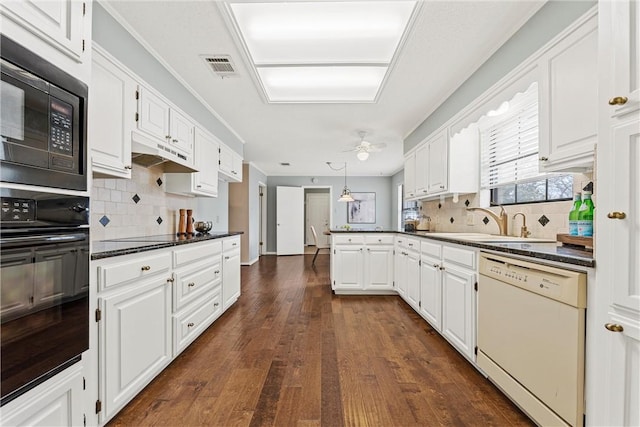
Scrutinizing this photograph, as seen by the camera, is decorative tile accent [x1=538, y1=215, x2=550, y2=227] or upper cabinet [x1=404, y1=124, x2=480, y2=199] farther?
upper cabinet [x1=404, y1=124, x2=480, y2=199]

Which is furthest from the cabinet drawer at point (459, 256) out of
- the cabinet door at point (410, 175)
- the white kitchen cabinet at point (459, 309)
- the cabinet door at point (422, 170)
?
the cabinet door at point (410, 175)

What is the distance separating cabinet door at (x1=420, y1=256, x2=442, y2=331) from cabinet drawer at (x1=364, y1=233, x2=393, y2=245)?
0.98 metres

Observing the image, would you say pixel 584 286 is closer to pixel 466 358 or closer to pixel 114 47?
pixel 466 358

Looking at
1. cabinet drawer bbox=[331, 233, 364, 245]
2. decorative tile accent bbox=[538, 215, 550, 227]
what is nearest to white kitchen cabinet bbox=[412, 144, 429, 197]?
cabinet drawer bbox=[331, 233, 364, 245]

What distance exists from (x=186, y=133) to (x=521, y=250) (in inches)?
113

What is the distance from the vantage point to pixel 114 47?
6.24ft

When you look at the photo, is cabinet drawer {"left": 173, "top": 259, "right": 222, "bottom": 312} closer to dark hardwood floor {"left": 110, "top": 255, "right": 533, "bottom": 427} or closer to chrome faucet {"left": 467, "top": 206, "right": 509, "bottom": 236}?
dark hardwood floor {"left": 110, "top": 255, "right": 533, "bottom": 427}

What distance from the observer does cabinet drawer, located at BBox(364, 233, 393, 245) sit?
155 inches

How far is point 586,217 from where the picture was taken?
1.53 meters

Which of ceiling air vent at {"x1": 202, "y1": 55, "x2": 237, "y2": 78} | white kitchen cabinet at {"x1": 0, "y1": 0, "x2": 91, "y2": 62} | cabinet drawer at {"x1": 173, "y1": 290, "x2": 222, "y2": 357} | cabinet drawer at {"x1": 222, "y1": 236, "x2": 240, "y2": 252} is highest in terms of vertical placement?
ceiling air vent at {"x1": 202, "y1": 55, "x2": 237, "y2": 78}

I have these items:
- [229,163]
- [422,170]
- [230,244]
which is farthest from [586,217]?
[229,163]

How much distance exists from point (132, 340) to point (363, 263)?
2.84m

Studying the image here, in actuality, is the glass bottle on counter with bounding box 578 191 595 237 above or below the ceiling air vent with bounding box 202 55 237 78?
below

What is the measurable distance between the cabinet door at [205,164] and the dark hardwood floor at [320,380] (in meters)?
1.44
